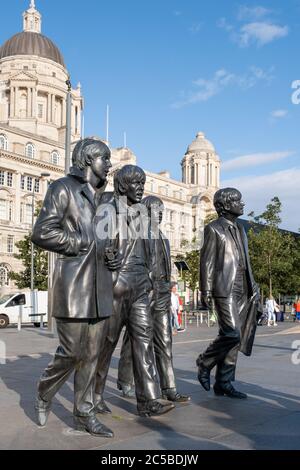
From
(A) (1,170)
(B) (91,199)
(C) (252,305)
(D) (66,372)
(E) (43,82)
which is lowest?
(D) (66,372)

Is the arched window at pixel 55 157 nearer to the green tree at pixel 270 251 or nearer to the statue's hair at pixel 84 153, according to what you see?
the green tree at pixel 270 251

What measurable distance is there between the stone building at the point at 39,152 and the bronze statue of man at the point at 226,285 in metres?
51.7

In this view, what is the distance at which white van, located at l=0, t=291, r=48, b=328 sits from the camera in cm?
2614

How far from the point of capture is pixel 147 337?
539 centimetres

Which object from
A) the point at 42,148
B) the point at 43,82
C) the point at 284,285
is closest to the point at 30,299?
the point at 284,285

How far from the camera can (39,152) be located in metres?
69.9

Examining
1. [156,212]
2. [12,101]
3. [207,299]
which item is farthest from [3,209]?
[207,299]

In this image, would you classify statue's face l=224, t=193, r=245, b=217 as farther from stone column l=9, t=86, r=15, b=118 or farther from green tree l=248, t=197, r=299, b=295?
stone column l=9, t=86, r=15, b=118

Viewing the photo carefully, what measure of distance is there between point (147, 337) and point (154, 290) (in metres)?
1.17

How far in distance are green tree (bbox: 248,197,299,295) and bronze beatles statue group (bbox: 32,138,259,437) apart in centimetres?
3088

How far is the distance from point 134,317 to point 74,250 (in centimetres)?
127

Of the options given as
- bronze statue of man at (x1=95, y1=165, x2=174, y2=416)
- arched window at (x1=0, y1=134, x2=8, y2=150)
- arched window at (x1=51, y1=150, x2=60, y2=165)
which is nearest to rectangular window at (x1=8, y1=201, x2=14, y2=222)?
arched window at (x1=0, y1=134, x2=8, y2=150)
